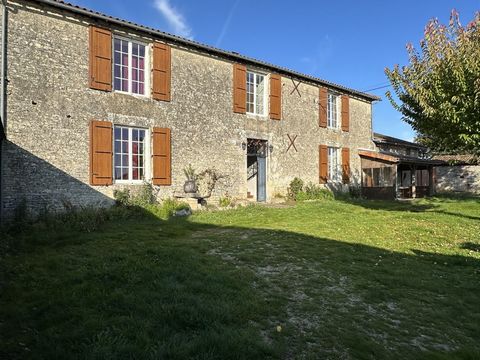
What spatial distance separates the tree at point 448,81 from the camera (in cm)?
866

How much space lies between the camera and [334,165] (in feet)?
56.9

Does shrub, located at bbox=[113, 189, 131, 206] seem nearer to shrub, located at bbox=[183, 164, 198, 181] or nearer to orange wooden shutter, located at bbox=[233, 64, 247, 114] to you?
shrub, located at bbox=[183, 164, 198, 181]

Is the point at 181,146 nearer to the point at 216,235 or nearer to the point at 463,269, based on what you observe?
the point at 216,235

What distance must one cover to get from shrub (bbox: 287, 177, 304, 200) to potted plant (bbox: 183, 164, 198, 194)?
14.9 ft

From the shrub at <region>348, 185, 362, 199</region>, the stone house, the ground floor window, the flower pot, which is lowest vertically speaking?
the shrub at <region>348, 185, 362, 199</region>

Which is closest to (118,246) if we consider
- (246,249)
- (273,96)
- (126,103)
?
(246,249)

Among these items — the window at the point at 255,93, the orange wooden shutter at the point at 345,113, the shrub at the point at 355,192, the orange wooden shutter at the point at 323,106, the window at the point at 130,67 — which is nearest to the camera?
the window at the point at 130,67

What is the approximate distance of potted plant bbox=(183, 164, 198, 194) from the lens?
11.5 metres

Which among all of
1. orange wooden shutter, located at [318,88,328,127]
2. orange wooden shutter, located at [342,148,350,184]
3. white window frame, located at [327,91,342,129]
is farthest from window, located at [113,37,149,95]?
orange wooden shutter, located at [342,148,350,184]

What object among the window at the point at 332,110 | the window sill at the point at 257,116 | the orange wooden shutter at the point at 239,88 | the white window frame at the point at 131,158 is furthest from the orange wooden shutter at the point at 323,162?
the white window frame at the point at 131,158

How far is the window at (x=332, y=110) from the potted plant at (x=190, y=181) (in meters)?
7.81

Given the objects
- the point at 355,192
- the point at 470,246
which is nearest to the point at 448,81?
the point at 470,246

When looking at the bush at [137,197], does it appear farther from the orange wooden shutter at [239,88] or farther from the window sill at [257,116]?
the window sill at [257,116]

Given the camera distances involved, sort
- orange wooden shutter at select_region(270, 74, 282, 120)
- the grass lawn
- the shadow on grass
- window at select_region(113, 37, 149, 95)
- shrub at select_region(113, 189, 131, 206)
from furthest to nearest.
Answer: orange wooden shutter at select_region(270, 74, 282, 120)
window at select_region(113, 37, 149, 95)
shrub at select_region(113, 189, 131, 206)
the shadow on grass
the grass lawn
